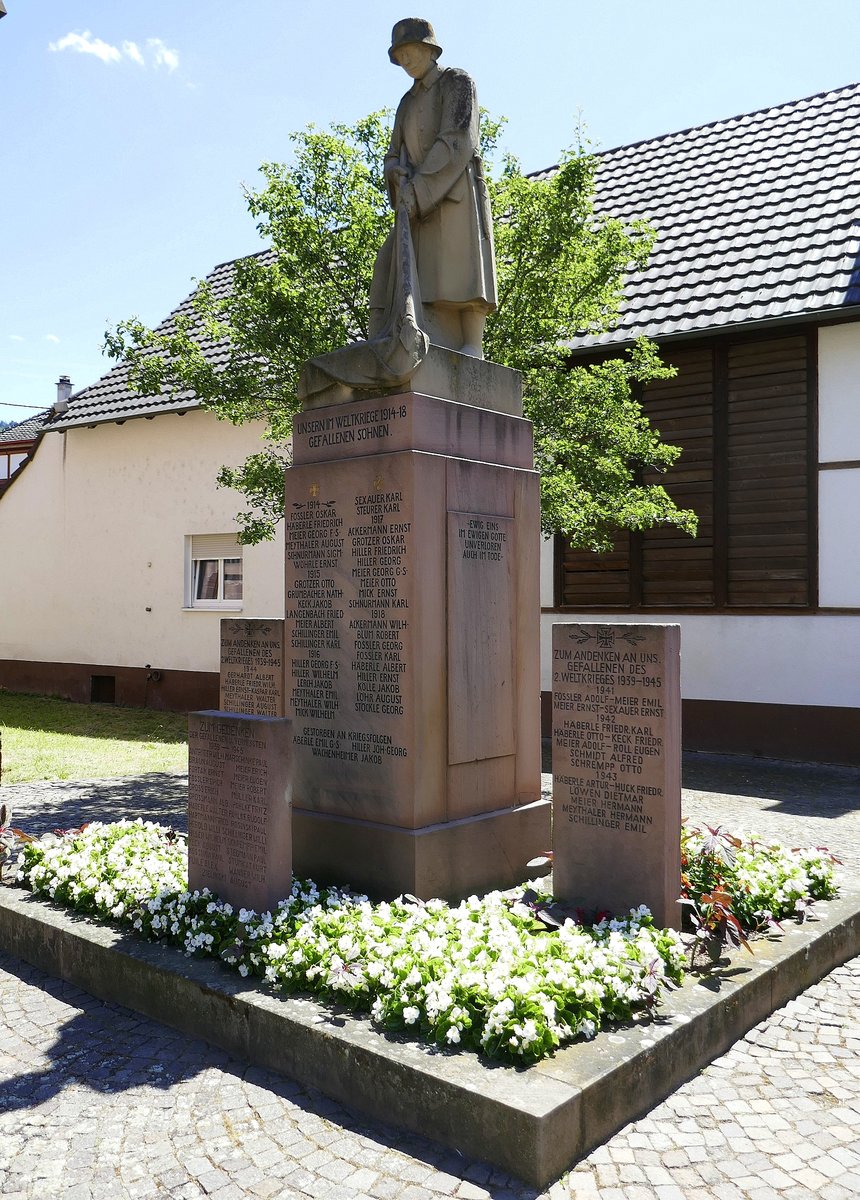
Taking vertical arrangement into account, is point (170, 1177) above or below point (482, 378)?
below

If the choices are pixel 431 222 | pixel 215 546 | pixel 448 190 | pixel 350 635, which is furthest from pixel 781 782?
pixel 215 546

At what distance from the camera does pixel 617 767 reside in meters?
4.84

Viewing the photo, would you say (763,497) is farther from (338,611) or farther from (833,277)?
Result: (338,611)

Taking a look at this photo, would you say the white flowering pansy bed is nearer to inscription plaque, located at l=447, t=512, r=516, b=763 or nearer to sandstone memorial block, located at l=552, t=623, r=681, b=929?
sandstone memorial block, located at l=552, t=623, r=681, b=929

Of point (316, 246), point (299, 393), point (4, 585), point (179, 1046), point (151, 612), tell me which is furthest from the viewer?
point (4, 585)

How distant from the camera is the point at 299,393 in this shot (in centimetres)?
593

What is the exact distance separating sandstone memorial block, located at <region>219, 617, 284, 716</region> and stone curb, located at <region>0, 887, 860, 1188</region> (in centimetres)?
226

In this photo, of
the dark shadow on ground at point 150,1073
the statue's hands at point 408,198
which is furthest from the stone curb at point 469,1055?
the statue's hands at point 408,198

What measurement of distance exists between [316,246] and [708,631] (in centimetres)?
628

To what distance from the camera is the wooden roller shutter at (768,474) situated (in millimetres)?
11352

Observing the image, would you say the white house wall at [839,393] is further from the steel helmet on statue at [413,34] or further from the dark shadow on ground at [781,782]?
the steel helmet on statue at [413,34]

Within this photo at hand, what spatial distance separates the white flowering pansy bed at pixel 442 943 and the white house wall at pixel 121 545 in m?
10.4

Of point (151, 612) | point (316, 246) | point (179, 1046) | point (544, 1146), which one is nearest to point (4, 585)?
point (151, 612)

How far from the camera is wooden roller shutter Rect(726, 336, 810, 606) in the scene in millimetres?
11352
